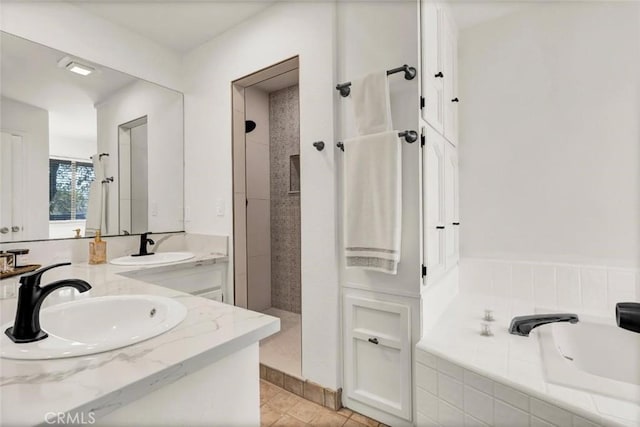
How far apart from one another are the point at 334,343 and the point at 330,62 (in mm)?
1576

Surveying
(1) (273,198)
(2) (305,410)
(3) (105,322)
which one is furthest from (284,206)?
(3) (105,322)

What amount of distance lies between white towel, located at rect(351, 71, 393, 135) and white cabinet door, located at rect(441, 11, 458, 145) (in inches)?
21.8

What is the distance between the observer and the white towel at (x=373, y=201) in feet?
4.73

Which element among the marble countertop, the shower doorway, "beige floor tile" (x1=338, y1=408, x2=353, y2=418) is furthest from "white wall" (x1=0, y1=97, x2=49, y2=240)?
"beige floor tile" (x1=338, y1=408, x2=353, y2=418)

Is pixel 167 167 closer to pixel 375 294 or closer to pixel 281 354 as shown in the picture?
pixel 281 354

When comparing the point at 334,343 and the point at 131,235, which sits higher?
the point at 131,235

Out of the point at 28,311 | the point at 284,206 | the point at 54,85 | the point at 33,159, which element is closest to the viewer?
the point at 28,311

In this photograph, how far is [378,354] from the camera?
1.59 meters

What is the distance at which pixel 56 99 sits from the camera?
6.19 feet

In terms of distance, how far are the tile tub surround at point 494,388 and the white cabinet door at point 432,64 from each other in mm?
1087

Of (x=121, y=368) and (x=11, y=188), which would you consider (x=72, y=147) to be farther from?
(x=121, y=368)

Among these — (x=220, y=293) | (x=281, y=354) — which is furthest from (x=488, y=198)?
(x=220, y=293)

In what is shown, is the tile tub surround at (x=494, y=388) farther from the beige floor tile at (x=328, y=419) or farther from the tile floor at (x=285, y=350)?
the tile floor at (x=285, y=350)

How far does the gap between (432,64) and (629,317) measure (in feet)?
4.43
